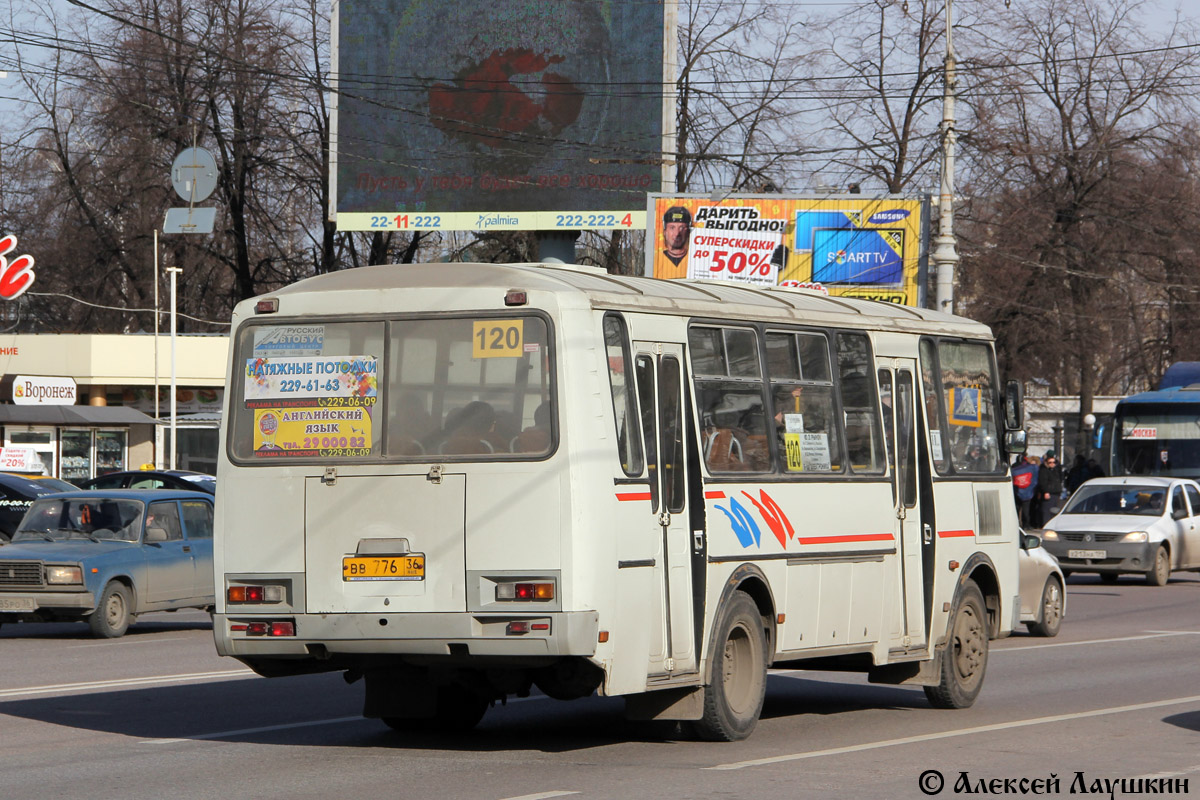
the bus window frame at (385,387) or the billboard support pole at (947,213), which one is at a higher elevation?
the billboard support pole at (947,213)

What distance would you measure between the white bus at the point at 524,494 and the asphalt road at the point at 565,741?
472mm

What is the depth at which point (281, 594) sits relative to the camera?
979 centimetres

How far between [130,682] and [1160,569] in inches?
730

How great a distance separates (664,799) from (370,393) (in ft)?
9.44

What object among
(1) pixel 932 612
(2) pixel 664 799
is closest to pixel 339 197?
(1) pixel 932 612

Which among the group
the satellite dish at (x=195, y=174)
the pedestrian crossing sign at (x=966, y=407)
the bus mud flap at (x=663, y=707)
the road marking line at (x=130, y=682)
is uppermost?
the satellite dish at (x=195, y=174)

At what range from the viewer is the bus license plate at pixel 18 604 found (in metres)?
17.8

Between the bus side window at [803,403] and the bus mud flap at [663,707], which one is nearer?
the bus mud flap at [663,707]

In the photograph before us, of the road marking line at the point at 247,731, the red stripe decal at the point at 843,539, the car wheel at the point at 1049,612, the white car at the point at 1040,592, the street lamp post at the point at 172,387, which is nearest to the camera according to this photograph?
the road marking line at the point at 247,731

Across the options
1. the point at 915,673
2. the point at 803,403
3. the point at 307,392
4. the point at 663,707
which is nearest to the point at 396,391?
the point at 307,392

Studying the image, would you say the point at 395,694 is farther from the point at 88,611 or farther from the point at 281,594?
the point at 88,611

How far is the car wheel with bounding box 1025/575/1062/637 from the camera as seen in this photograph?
1930cm

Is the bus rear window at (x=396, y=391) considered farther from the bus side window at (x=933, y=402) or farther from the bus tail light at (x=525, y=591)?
Answer: the bus side window at (x=933, y=402)

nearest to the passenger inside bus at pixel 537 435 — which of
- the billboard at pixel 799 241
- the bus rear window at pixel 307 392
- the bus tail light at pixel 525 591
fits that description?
the bus tail light at pixel 525 591
